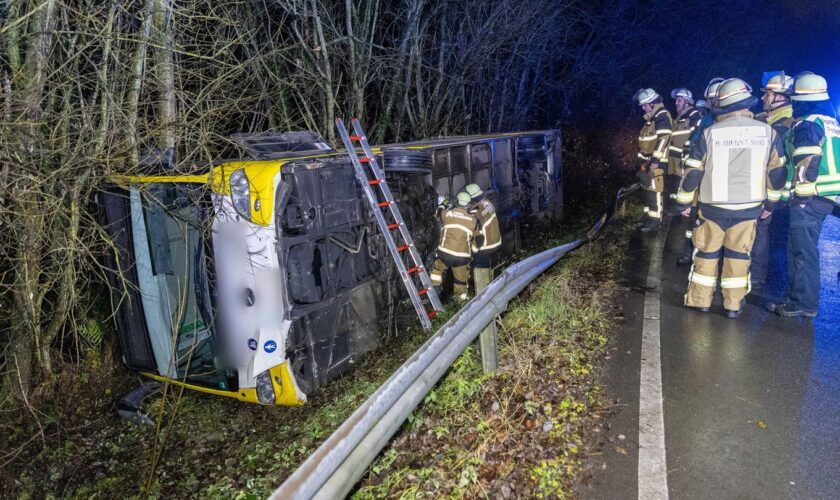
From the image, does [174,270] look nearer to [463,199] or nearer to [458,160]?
[463,199]

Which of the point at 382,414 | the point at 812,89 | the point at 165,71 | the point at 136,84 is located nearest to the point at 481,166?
the point at 812,89

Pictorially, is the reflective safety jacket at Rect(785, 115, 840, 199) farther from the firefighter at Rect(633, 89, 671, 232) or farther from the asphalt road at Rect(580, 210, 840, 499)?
the firefighter at Rect(633, 89, 671, 232)

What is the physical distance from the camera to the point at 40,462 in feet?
13.1

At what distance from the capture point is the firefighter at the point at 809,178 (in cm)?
471

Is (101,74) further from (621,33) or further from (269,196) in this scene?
(621,33)

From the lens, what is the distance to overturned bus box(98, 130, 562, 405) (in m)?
3.98

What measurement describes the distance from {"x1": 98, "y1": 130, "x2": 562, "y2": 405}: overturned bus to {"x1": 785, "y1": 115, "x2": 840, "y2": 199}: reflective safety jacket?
3213 millimetres

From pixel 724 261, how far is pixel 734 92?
1.42 metres

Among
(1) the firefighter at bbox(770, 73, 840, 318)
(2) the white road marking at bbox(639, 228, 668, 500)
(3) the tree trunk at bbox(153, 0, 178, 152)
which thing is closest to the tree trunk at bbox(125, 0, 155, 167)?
(3) the tree trunk at bbox(153, 0, 178, 152)

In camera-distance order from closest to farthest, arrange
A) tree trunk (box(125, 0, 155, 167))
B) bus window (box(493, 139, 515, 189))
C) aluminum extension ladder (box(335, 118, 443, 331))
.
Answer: tree trunk (box(125, 0, 155, 167)) < aluminum extension ladder (box(335, 118, 443, 331)) < bus window (box(493, 139, 515, 189))

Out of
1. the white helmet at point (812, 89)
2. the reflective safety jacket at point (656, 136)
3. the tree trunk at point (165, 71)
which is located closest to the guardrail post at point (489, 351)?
the tree trunk at point (165, 71)

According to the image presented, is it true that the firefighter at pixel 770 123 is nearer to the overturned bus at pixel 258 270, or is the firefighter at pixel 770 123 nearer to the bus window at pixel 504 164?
the bus window at pixel 504 164

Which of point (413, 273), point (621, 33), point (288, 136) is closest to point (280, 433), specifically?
point (413, 273)

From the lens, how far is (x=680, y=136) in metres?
7.88
